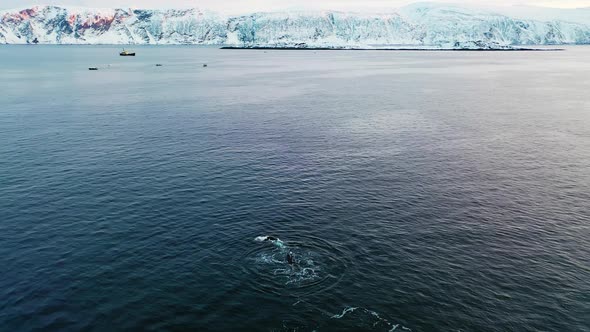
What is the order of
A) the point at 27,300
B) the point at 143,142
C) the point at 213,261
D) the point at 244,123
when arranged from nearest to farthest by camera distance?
the point at 27,300 < the point at 213,261 < the point at 143,142 < the point at 244,123

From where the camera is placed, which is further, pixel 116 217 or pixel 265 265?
pixel 116 217

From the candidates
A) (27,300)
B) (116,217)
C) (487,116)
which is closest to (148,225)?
(116,217)

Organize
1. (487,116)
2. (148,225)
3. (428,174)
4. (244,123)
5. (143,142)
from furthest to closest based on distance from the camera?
(487,116), (244,123), (143,142), (428,174), (148,225)

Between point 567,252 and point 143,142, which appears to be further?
point 143,142

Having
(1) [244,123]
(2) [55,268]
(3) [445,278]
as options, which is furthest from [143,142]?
(3) [445,278]

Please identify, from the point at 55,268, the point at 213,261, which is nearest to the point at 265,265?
the point at 213,261

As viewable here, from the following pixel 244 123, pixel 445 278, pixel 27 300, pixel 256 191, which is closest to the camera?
pixel 27 300

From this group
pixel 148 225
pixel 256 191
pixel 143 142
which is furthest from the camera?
pixel 143 142

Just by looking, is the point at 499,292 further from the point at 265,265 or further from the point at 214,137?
the point at 214,137

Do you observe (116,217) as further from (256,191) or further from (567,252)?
(567,252)
